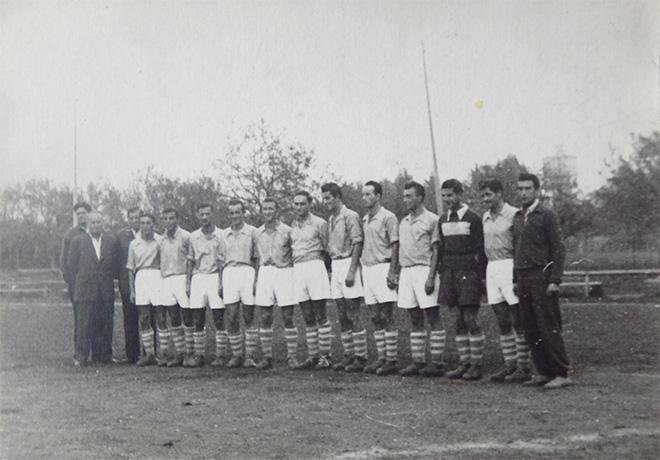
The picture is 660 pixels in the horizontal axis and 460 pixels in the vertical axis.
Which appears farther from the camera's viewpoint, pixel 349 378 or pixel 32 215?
pixel 32 215

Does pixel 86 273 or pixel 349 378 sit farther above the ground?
pixel 86 273

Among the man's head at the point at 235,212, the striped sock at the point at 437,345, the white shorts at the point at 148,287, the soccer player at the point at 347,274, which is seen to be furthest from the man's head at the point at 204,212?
the striped sock at the point at 437,345

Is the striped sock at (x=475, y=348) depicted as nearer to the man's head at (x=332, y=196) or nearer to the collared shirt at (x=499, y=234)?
the collared shirt at (x=499, y=234)

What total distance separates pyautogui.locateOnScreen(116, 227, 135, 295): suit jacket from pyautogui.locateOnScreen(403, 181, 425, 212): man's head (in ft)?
13.7

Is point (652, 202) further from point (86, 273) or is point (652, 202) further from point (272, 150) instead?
point (86, 273)

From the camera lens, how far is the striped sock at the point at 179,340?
29.9 ft

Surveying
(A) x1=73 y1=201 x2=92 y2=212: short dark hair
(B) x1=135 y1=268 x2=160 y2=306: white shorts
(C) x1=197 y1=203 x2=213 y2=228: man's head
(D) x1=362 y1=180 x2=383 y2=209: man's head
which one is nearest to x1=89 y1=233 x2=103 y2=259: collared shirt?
(A) x1=73 y1=201 x2=92 y2=212: short dark hair

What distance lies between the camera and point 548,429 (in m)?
5.12

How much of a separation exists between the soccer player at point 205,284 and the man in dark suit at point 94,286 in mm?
1438

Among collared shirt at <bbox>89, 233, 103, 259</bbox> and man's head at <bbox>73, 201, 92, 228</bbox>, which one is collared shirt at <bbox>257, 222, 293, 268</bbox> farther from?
man's head at <bbox>73, 201, 92, 228</bbox>

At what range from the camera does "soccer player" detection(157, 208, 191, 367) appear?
909 cm

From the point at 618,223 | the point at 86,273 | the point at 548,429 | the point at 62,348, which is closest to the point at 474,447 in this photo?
the point at 548,429

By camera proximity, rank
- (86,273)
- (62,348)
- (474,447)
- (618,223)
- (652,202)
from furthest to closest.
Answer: (618,223)
(652,202)
(62,348)
(86,273)
(474,447)

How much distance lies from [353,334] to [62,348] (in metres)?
5.32
